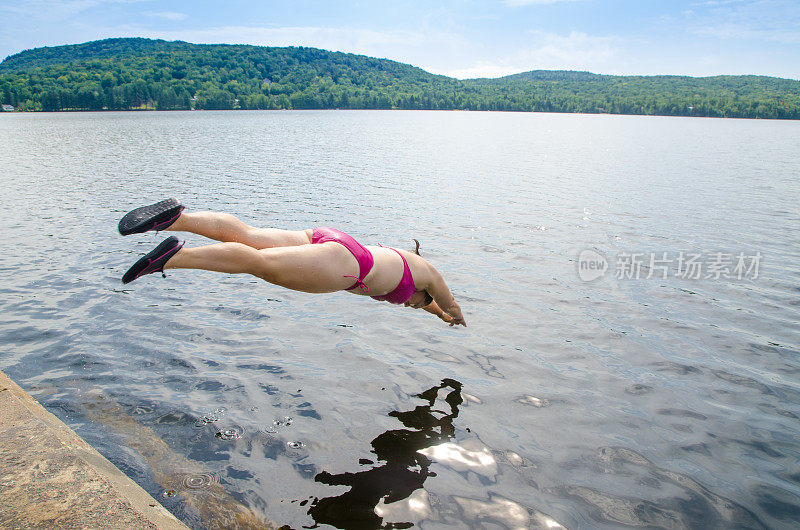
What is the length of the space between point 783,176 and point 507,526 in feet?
112

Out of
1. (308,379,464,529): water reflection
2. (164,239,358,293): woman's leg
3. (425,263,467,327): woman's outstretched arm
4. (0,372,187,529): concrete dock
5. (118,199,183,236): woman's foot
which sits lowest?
(308,379,464,529): water reflection

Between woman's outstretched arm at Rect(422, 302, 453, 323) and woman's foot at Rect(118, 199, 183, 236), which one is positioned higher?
woman's foot at Rect(118, 199, 183, 236)

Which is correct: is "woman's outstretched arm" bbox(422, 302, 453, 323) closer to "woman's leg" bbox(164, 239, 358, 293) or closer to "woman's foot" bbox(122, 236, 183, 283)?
"woman's leg" bbox(164, 239, 358, 293)

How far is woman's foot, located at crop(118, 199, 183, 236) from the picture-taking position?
16.4ft

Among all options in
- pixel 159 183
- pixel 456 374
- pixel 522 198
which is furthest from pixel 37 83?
pixel 456 374

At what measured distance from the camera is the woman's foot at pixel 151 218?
498cm

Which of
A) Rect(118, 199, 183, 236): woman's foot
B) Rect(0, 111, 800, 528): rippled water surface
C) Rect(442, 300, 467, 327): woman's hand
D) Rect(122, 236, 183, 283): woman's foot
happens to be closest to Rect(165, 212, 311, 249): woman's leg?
Rect(118, 199, 183, 236): woman's foot

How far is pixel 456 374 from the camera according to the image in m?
7.51

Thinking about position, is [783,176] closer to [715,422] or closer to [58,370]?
[715,422]

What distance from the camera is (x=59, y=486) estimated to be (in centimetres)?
366

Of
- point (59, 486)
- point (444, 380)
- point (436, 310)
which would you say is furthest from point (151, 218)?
point (444, 380)

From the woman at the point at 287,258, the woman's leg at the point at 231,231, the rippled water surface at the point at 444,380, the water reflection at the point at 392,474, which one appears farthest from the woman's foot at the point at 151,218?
the water reflection at the point at 392,474

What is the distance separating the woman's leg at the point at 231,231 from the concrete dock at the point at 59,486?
2.33 metres

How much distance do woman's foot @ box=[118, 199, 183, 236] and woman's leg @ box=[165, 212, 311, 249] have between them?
9.5 inches
